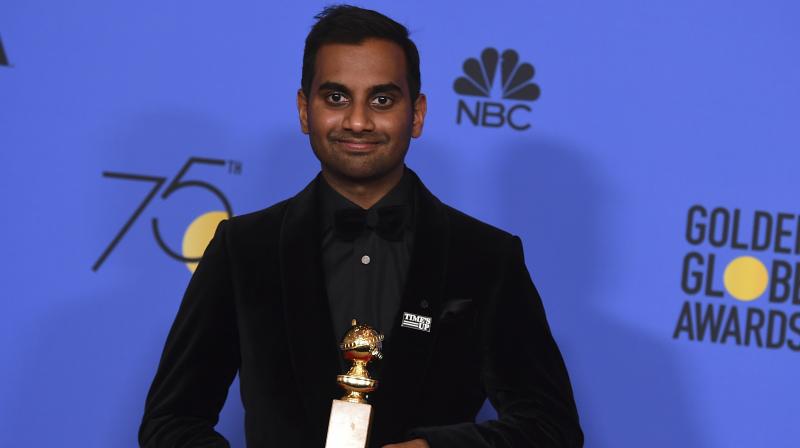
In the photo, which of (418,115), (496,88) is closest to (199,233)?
(496,88)

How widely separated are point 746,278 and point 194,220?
3.87 ft

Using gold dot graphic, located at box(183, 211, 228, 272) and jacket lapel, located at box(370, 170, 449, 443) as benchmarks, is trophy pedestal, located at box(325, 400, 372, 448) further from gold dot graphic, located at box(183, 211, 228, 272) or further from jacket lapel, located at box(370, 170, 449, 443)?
gold dot graphic, located at box(183, 211, 228, 272)

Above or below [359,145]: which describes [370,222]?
below

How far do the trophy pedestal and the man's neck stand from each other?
15.4 inches

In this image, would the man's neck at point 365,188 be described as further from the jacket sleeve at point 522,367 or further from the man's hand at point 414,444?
the man's hand at point 414,444

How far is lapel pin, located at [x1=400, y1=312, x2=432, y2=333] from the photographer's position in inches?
62.6

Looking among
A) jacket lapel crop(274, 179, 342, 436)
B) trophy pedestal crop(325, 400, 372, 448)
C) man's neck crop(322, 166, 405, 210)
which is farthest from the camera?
man's neck crop(322, 166, 405, 210)

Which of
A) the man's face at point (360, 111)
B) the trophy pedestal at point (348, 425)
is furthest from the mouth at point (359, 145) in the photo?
the trophy pedestal at point (348, 425)

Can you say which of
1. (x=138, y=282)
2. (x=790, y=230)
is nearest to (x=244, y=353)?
(x=138, y=282)

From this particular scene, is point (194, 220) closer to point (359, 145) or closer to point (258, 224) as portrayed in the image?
point (258, 224)

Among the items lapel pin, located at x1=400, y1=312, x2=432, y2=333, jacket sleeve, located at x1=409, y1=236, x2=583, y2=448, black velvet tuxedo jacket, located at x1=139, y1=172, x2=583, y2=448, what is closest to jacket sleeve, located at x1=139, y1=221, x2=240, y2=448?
black velvet tuxedo jacket, located at x1=139, y1=172, x2=583, y2=448

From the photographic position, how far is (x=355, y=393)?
143 cm

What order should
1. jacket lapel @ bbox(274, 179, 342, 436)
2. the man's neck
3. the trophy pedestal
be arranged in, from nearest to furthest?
the trophy pedestal < jacket lapel @ bbox(274, 179, 342, 436) < the man's neck

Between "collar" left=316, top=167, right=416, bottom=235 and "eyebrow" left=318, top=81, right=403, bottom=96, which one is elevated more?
"eyebrow" left=318, top=81, right=403, bottom=96
